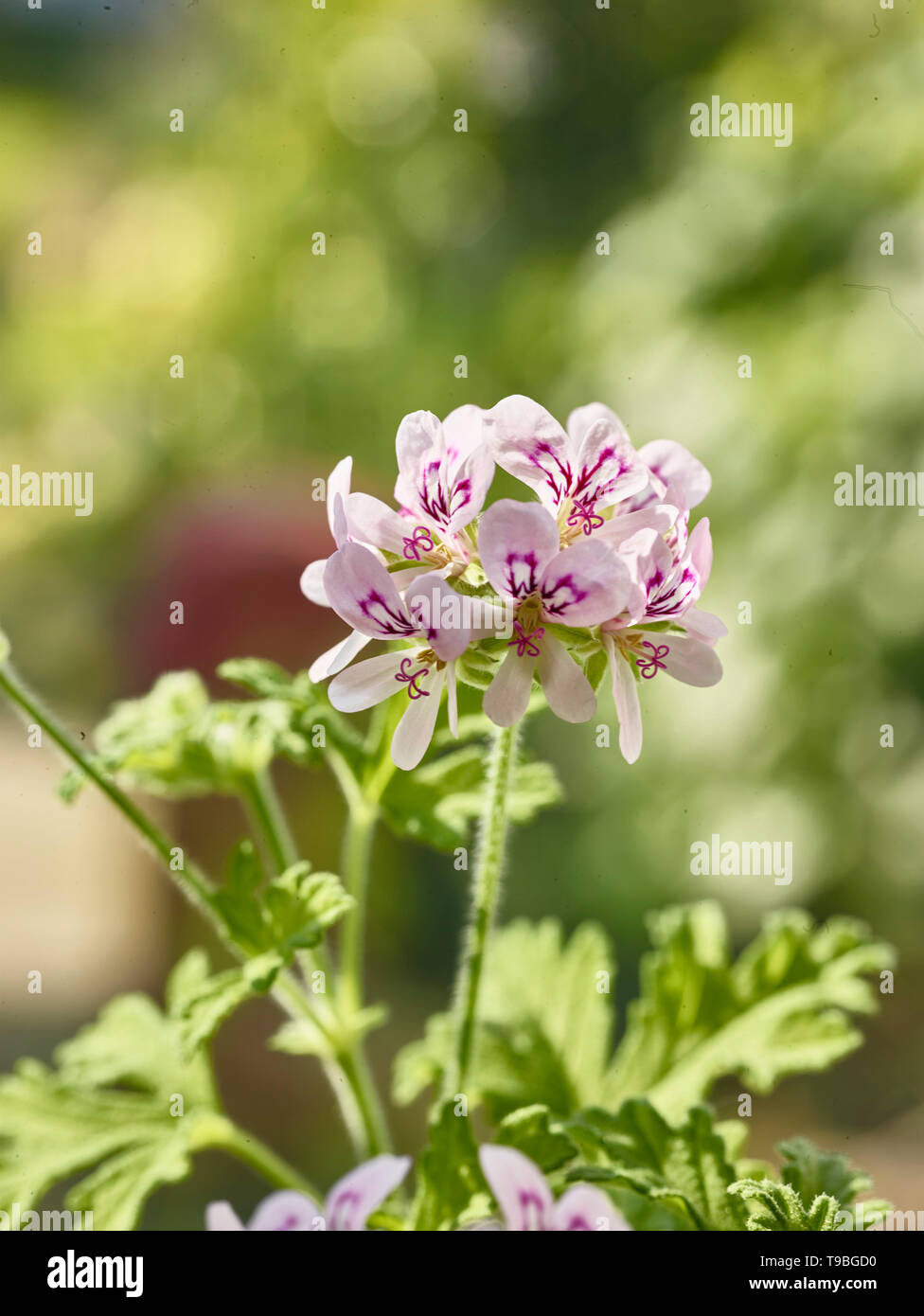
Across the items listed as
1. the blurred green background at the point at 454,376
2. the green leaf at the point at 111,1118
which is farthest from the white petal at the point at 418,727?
the blurred green background at the point at 454,376

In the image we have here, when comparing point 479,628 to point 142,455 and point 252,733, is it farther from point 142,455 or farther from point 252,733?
point 142,455

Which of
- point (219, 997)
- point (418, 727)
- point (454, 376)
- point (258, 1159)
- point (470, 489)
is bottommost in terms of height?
point (258, 1159)

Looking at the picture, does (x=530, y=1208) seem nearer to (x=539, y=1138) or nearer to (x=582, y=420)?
(x=539, y=1138)

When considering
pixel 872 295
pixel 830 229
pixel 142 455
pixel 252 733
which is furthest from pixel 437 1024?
Result: pixel 142 455

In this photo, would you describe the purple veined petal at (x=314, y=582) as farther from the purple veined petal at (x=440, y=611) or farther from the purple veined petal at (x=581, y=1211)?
the purple veined petal at (x=581, y=1211)

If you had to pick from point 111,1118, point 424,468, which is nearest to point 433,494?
point 424,468

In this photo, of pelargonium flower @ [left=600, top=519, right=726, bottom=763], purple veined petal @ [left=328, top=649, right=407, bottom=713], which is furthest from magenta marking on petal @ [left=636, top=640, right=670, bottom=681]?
purple veined petal @ [left=328, top=649, right=407, bottom=713]

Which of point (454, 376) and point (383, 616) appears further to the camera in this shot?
point (454, 376)

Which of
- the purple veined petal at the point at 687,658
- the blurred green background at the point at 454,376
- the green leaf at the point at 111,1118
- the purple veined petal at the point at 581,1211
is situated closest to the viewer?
the purple veined petal at the point at 581,1211
